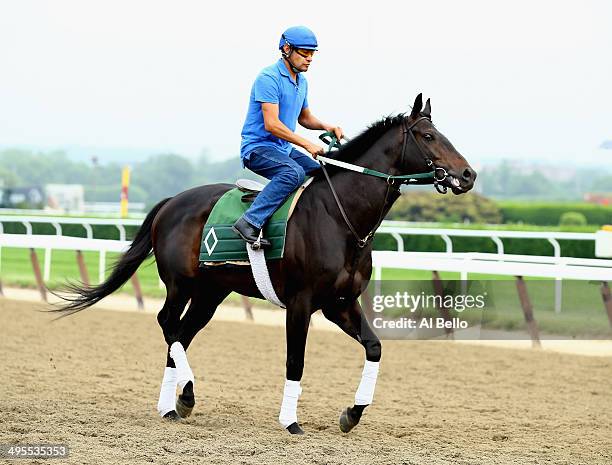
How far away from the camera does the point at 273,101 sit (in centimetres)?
597

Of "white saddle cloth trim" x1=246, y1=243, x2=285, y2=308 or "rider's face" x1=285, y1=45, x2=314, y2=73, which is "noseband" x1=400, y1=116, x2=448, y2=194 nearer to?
"rider's face" x1=285, y1=45, x2=314, y2=73

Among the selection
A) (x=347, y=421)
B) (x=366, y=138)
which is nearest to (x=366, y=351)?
(x=347, y=421)

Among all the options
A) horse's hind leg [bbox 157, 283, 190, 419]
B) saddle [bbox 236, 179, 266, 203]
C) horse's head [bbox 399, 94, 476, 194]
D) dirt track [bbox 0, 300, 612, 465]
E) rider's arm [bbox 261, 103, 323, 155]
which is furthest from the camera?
horse's hind leg [bbox 157, 283, 190, 419]

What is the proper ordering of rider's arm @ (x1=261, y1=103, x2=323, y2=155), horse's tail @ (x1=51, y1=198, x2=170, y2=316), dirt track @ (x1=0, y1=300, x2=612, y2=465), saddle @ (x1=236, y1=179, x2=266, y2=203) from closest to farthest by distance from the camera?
dirt track @ (x1=0, y1=300, x2=612, y2=465), rider's arm @ (x1=261, y1=103, x2=323, y2=155), saddle @ (x1=236, y1=179, x2=266, y2=203), horse's tail @ (x1=51, y1=198, x2=170, y2=316)

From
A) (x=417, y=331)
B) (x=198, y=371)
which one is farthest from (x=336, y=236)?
(x=417, y=331)

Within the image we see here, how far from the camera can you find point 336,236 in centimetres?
589

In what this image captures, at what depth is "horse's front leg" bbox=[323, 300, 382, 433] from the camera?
19.5 feet

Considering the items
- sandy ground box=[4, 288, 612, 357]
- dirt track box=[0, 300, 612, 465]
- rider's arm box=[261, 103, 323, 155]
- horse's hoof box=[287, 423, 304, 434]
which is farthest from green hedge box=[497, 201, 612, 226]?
horse's hoof box=[287, 423, 304, 434]

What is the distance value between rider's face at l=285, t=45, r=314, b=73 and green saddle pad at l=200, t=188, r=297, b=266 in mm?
689

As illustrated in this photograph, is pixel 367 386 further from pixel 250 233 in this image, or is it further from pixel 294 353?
pixel 250 233

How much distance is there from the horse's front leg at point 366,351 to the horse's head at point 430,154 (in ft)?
2.71

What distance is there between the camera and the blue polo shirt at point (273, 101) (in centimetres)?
598

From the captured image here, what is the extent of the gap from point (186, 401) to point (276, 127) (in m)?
1.62

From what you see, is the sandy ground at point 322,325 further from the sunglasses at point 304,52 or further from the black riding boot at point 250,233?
the sunglasses at point 304,52
